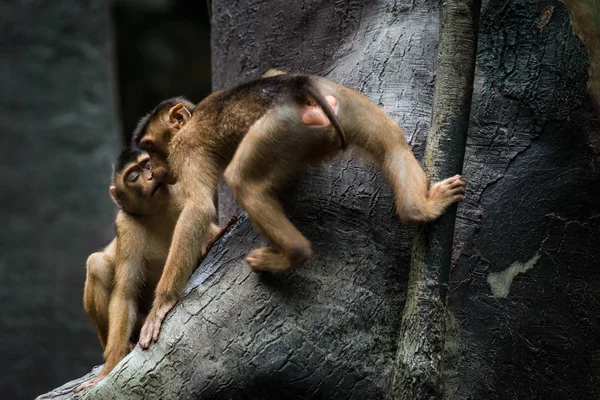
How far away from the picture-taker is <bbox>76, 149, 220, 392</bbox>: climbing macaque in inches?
207

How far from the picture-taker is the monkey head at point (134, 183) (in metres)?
5.39

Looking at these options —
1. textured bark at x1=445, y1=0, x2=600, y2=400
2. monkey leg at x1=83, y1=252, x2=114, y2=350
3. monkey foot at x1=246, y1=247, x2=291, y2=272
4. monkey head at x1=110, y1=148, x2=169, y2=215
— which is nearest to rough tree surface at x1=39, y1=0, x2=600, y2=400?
textured bark at x1=445, y1=0, x2=600, y2=400

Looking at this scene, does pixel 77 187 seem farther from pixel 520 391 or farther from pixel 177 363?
pixel 520 391

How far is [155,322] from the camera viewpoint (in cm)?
462

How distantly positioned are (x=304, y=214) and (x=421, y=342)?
3.54 ft

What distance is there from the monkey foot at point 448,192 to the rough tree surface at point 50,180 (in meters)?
7.81

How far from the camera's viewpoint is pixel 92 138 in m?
11.3

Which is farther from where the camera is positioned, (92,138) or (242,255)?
(92,138)

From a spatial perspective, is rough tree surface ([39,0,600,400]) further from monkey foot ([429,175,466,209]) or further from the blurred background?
the blurred background

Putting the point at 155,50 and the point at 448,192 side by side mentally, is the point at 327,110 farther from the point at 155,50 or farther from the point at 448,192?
the point at 155,50

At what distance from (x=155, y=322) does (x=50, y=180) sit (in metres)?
7.05

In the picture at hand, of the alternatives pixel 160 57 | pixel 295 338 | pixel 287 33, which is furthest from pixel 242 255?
pixel 160 57

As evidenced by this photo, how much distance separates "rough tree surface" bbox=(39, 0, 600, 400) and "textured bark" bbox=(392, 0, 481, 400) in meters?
0.37

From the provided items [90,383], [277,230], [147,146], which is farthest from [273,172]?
[90,383]
